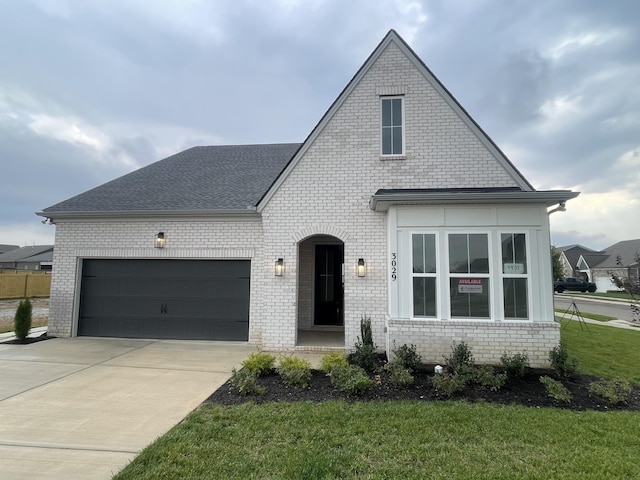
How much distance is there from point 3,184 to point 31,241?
88991mm

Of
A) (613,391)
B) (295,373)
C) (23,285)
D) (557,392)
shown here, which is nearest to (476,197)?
(557,392)

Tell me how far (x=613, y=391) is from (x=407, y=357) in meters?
3.16

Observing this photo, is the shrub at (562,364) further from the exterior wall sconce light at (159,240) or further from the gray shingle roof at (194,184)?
the exterior wall sconce light at (159,240)

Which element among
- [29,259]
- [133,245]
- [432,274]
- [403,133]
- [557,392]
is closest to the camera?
[557,392]

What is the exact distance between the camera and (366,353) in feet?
21.8

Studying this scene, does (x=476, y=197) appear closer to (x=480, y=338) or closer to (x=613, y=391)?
(x=480, y=338)

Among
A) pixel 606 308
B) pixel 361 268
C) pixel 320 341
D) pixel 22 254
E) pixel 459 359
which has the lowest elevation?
pixel 606 308

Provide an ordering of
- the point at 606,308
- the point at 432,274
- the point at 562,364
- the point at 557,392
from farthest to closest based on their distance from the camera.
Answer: the point at 606,308 < the point at 432,274 < the point at 562,364 < the point at 557,392

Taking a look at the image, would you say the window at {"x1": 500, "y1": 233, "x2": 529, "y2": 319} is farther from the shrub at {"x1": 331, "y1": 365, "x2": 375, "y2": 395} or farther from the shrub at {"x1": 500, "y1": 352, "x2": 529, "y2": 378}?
the shrub at {"x1": 331, "y1": 365, "x2": 375, "y2": 395}

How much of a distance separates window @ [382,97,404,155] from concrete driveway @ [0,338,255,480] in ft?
20.8

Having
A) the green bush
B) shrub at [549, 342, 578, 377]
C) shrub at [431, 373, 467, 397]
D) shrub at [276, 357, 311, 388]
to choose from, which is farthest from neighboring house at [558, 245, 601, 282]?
the green bush

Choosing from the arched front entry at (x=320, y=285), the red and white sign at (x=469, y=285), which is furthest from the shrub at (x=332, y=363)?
the arched front entry at (x=320, y=285)

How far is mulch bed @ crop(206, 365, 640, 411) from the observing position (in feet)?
16.4

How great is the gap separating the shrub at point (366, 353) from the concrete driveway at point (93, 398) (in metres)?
2.69
